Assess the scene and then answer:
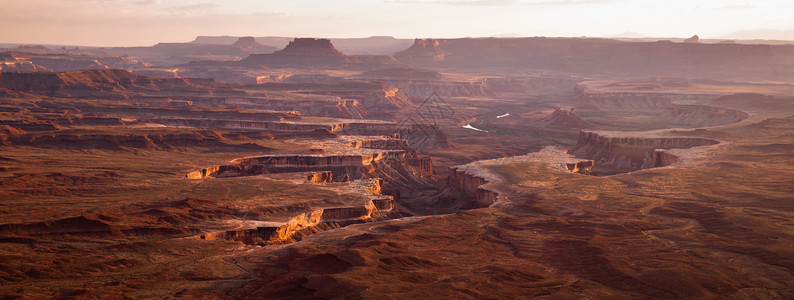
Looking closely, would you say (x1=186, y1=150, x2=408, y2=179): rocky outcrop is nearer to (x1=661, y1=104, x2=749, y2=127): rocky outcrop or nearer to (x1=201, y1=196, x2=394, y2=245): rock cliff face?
(x1=201, y1=196, x2=394, y2=245): rock cliff face

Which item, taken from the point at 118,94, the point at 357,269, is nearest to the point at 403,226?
the point at 357,269

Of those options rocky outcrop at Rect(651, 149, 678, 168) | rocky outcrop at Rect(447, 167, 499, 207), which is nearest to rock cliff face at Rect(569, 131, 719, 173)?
rocky outcrop at Rect(651, 149, 678, 168)

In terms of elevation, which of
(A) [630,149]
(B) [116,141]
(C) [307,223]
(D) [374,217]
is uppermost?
(B) [116,141]

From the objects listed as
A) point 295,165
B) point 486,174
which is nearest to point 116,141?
point 295,165

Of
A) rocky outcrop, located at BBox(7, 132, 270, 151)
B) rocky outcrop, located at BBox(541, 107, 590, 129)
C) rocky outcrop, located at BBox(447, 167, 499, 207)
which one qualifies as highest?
rocky outcrop, located at BBox(7, 132, 270, 151)

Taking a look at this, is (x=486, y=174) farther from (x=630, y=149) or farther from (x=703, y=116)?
(x=703, y=116)

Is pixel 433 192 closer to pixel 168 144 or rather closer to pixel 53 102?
pixel 168 144

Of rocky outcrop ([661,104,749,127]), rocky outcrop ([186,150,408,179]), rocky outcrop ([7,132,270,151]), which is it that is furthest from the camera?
rocky outcrop ([661,104,749,127])

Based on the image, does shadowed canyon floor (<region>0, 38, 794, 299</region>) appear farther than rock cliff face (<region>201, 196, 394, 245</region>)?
No

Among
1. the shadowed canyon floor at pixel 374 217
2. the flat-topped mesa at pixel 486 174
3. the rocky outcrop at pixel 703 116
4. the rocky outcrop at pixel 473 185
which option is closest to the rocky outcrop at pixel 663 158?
the shadowed canyon floor at pixel 374 217
